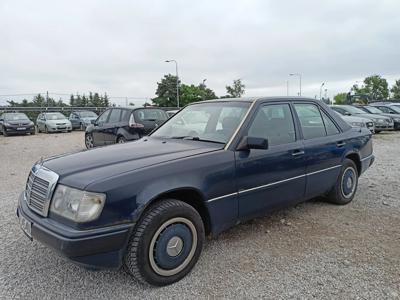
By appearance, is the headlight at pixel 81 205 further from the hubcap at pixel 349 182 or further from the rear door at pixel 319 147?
the hubcap at pixel 349 182

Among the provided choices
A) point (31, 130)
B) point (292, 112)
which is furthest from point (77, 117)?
point (292, 112)

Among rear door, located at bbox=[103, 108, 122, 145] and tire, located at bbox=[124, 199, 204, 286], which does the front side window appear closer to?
tire, located at bbox=[124, 199, 204, 286]

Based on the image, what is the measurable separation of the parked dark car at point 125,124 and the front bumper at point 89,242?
21.0 ft

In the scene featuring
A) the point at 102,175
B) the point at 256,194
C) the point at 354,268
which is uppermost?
the point at 102,175

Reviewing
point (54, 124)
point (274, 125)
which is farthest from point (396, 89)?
point (274, 125)

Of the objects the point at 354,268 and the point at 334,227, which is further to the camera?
the point at 334,227

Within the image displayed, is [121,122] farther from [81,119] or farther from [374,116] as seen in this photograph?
[81,119]

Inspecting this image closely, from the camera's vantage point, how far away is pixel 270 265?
308cm

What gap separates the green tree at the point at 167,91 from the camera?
5287cm

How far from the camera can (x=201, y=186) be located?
9.55ft

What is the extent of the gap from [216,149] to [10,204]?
11.9ft

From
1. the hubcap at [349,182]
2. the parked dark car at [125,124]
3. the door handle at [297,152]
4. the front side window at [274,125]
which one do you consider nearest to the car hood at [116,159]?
the front side window at [274,125]

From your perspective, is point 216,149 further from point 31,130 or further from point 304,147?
point 31,130

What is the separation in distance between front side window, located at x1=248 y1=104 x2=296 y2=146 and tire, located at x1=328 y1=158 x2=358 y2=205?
1.25 meters
